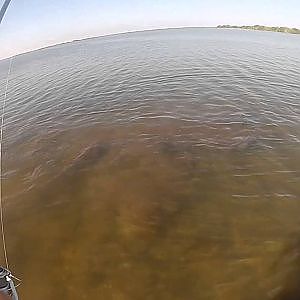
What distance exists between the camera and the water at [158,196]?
5523 mm

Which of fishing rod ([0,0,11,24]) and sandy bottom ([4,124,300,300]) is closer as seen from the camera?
sandy bottom ([4,124,300,300])

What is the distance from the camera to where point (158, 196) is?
25.0 ft

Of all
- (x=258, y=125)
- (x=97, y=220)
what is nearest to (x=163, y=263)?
(x=97, y=220)

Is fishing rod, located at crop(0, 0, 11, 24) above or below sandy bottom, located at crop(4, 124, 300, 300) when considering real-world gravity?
above

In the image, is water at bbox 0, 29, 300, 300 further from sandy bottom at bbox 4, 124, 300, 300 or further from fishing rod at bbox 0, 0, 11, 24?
fishing rod at bbox 0, 0, 11, 24

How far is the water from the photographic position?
552 centimetres

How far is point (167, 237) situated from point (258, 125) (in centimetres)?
640

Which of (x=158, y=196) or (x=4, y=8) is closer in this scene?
(x=4, y=8)

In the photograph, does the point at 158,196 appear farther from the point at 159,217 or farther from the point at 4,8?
the point at 4,8

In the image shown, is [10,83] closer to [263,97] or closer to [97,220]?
[263,97]

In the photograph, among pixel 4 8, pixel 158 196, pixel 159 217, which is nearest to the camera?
pixel 4 8

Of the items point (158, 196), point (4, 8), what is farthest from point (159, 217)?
point (4, 8)

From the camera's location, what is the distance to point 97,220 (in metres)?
7.01

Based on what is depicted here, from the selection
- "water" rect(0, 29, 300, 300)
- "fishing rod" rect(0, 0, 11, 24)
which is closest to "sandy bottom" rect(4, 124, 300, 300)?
"water" rect(0, 29, 300, 300)
